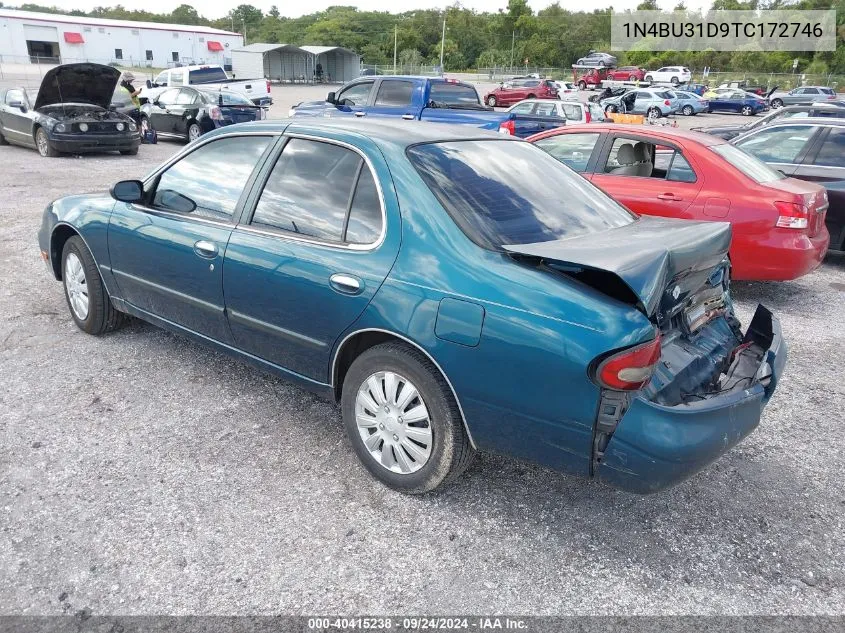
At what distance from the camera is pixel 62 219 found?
454 centimetres

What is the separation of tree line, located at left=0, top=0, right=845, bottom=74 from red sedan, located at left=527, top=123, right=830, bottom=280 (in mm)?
73264

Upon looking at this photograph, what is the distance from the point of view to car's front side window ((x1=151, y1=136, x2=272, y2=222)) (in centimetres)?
357

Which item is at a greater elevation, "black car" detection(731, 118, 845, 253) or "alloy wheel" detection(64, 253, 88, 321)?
"black car" detection(731, 118, 845, 253)

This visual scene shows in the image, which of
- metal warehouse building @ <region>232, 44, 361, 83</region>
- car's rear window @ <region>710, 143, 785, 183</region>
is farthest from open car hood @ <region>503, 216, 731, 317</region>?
metal warehouse building @ <region>232, 44, 361, 83</region>

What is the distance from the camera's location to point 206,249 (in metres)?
3.54

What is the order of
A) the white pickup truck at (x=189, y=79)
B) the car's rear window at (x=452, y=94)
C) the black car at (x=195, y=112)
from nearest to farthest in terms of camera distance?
the car's rear window at (x=452, y=94), the black car at (x=195, y=112), the white pickup truck at (x=189, y=79)

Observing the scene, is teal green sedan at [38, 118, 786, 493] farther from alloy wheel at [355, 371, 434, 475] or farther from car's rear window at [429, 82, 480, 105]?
car's rear window at [429, 82, 480, 105]

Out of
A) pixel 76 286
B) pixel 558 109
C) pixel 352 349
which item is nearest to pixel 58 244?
pixel 76 286

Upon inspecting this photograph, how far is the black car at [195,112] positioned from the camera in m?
16.1

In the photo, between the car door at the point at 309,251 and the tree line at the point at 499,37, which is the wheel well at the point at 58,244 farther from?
the tree line at the point at 499,37

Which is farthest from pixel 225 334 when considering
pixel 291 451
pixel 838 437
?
pixel 838 437

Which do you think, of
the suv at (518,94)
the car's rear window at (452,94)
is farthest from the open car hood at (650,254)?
the suv at (518,94)

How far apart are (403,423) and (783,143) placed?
7002mm

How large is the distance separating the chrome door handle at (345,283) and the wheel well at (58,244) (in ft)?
8.46
